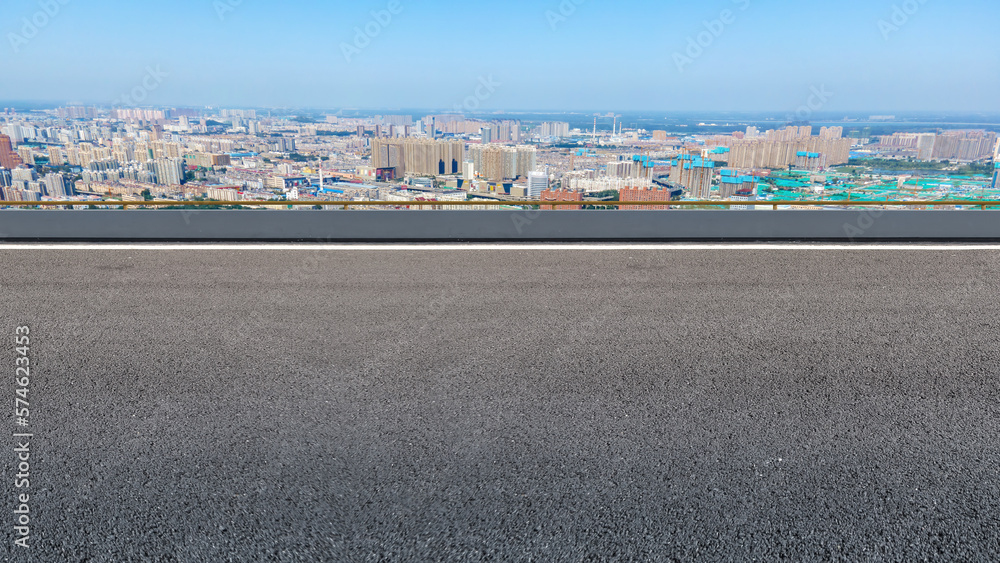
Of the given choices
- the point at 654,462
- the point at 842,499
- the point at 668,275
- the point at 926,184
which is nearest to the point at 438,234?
the point at 668,275

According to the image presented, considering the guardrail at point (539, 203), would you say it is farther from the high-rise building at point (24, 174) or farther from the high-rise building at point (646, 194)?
the high-rise building at point (24, 174)

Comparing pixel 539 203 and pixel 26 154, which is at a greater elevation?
pixel 26 154

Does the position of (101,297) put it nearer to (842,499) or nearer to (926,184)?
(842,499)

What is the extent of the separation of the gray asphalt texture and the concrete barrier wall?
283 cm

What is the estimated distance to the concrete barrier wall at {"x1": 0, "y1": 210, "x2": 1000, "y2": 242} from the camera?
962 centimetres

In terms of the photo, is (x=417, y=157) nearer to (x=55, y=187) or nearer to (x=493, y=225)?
(x=493, y=225)

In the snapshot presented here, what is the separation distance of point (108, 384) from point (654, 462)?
13.8 ft

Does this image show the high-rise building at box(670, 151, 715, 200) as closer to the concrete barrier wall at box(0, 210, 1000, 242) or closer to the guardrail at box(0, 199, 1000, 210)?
the guardrail at box(0, 199, 1000, 210)

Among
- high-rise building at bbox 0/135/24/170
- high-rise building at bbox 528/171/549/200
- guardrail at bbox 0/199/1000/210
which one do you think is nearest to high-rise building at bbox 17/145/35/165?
high-rise building at bbox 0/135/24/170

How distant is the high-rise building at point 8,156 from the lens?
9.62m

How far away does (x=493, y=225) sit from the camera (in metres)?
9.94

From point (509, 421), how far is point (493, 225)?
20.9 feet

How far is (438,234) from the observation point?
997 centimetres

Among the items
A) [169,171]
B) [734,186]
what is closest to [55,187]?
[169,171]
